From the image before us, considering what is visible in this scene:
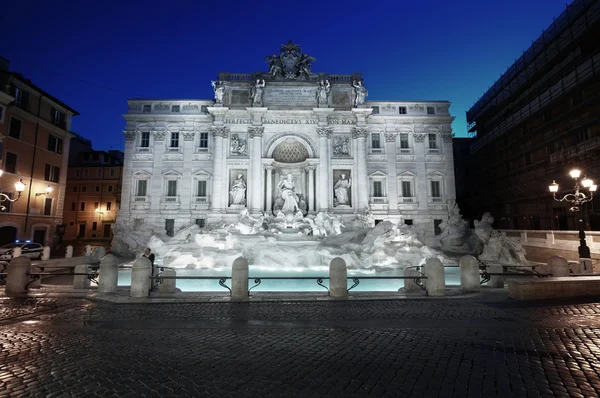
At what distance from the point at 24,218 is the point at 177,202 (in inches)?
511

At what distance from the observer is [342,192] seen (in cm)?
3155

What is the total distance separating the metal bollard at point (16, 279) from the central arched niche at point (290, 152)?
80.4 feet

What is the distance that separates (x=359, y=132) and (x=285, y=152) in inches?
327

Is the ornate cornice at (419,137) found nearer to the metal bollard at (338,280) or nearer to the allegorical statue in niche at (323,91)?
the allegorical statue in niche at (323,91)

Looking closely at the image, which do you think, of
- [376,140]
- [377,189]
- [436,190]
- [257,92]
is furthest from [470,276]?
[257,92]

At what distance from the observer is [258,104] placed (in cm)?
3191

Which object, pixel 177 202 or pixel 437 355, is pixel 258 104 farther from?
pixel 437 355

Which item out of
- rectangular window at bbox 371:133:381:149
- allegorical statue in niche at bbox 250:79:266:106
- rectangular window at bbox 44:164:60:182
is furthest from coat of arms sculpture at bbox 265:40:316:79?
rectangular window at bbox 44:164:60:182

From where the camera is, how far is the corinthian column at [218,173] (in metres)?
31.3

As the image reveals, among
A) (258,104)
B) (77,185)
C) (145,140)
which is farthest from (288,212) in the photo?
(77,185)

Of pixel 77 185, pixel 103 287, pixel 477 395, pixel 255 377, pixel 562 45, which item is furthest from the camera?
pixel 77 185

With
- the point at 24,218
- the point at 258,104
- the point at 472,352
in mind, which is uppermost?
the point at 258,104

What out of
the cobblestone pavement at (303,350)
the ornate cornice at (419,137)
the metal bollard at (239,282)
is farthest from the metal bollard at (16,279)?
the ornate cornice at (419,137)

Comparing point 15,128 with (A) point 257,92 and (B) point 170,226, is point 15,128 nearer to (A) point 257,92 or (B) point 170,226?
(B) point 170,226
